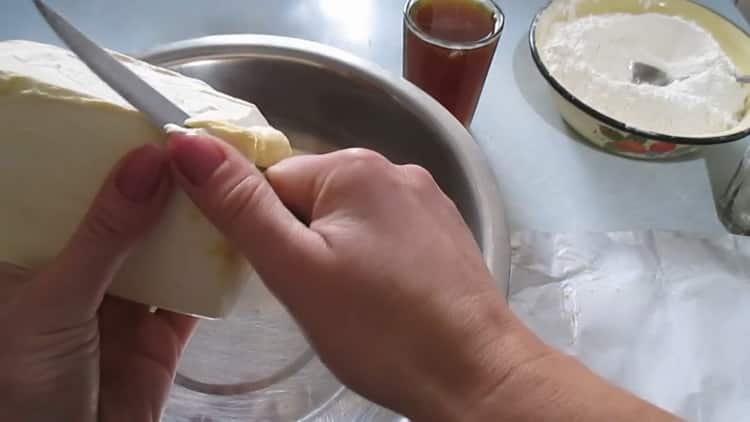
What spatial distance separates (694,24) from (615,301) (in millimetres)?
393

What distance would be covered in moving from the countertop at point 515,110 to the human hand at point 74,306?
41cm

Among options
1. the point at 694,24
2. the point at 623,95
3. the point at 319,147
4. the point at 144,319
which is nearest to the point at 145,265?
the point at 144,319

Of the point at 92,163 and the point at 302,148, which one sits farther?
the point at 302,148

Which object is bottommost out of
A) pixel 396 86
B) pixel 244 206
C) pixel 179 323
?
pixel 179 323

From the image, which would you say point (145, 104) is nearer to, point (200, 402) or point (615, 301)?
point (200, 402)

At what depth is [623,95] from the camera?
0.80m

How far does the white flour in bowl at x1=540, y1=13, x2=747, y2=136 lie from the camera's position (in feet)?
2.59

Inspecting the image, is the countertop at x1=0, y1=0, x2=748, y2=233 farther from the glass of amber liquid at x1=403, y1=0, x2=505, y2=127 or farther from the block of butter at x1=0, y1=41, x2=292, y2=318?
the block of butter at x1=0, y1=41, x2=292, y2=318

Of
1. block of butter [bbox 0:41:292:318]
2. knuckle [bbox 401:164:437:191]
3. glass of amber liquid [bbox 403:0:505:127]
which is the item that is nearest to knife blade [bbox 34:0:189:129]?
block of butter [bbox 0:41:292:318]

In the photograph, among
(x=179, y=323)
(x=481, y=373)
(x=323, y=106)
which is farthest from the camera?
(x=323, y=106)

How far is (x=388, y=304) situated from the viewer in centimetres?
40

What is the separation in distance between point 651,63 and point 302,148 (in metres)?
0.41

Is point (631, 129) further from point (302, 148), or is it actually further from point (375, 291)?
point (375, 291)

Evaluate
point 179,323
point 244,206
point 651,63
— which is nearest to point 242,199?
point 244,206
